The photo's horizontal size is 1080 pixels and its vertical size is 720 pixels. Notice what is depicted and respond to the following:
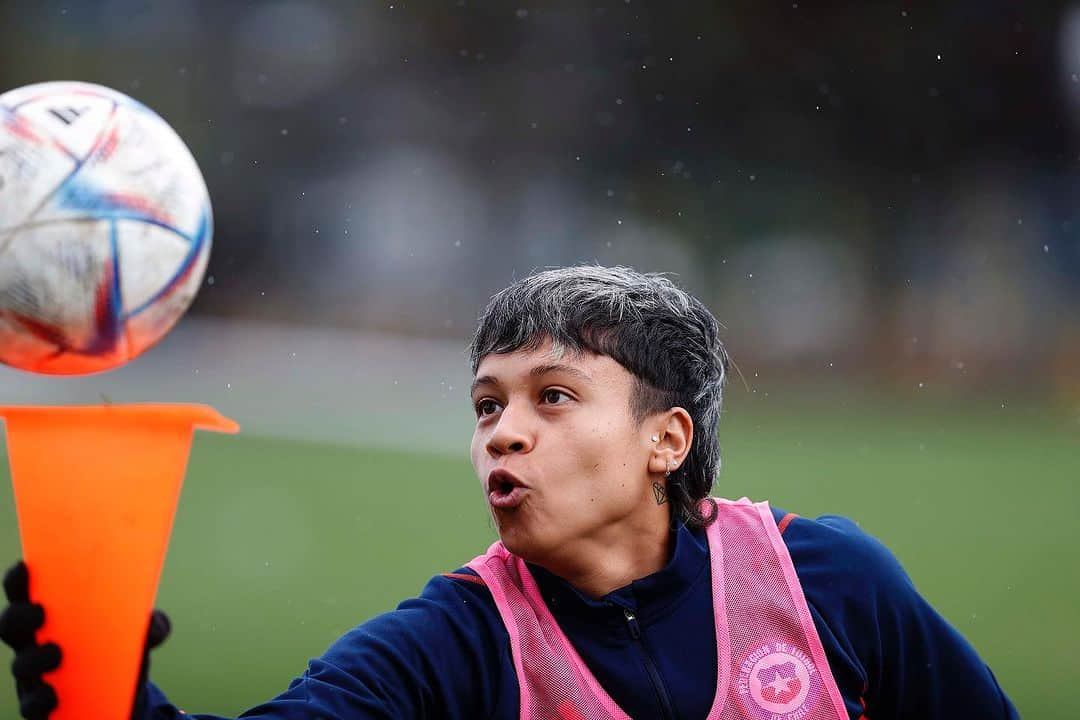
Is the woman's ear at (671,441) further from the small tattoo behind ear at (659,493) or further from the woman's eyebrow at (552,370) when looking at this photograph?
the woman's eyebrow at (552,370)

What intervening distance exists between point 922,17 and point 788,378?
20.9ft

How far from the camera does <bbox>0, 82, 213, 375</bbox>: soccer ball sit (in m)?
2.15

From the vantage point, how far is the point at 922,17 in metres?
18.5

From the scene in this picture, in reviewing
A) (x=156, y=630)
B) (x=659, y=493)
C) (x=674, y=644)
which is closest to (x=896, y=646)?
(x=674, y=644)

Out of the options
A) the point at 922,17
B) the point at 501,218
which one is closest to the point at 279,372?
the point at 501,218

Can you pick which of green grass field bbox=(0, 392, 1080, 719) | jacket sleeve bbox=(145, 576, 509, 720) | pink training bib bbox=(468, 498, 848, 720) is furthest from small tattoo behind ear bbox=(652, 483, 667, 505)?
green grass field bbox=(0, 392, 1080, 719)

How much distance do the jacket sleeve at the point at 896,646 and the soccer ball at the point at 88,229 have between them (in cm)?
145

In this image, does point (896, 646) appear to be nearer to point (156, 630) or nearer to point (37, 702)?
point (156, 630)

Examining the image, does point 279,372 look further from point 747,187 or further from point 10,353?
point 10,353

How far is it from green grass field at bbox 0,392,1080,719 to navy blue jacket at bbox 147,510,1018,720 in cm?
233

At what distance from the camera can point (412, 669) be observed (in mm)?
2545

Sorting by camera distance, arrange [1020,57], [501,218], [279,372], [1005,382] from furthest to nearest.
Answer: [1020,57]
[501,218]
[1005,382]
[279,372]

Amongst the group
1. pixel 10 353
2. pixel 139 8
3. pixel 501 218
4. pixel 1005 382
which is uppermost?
pixel 139 8

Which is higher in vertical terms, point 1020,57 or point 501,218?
point 1020,57
